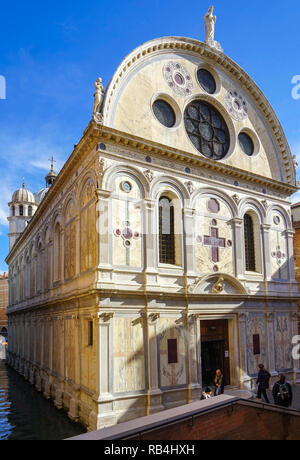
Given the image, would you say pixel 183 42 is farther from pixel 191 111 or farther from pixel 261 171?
pixel 261 171

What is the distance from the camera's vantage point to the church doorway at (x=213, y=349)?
18.3 meters

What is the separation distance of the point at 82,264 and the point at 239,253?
7.90m

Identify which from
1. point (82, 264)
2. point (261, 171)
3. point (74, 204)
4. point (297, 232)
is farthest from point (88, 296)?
point (297, 232)

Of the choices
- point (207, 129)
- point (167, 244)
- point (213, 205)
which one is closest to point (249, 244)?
point (213, 205)

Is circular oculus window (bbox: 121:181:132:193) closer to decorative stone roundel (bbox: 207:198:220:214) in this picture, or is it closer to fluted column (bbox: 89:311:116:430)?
decorative stone roundel (bbox: 207:198:220:214)

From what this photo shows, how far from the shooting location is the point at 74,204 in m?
18.8

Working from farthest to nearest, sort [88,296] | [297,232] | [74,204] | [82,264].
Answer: [297,232]
[74,204]
[82,264]
[88,296]

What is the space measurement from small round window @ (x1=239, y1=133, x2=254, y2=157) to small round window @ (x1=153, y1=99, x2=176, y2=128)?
15.9 feet

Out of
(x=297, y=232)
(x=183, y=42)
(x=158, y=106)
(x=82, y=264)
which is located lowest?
(x=82, y=264)

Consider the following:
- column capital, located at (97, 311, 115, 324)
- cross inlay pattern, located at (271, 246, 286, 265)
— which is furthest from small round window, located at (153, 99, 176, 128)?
column capital, located at (97, 311, 115, 324)

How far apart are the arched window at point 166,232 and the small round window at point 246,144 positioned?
6.62 m

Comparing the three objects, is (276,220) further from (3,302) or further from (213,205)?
(3,302)

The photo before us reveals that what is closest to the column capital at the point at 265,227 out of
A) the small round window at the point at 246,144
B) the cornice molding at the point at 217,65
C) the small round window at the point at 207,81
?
the cornice molding at the point at 217,65
